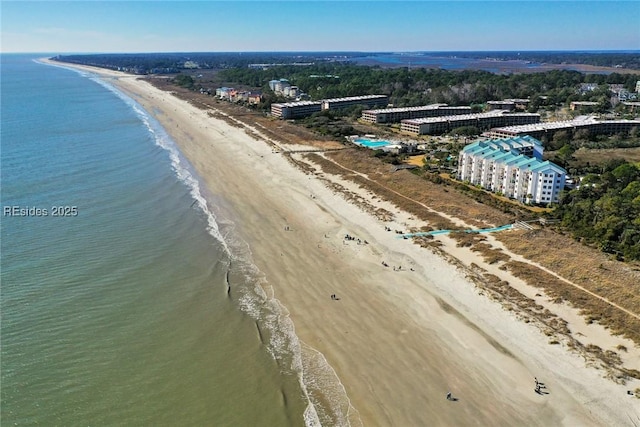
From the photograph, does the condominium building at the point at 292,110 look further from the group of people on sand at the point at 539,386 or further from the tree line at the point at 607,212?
the group of people on sand at the point at 539,386

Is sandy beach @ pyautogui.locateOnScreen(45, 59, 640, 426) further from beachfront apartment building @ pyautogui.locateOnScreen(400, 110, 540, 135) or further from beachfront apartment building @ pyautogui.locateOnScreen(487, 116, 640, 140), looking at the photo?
beachfront apartment building @ pyautogui.locateOnScreen(400, 110, 540, 135)

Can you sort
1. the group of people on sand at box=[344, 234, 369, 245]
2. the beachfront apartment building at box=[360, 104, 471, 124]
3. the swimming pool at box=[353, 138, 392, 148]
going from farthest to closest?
the beachfront apartment building at box=[360, 104, 471, 124]
the swimming pool at box=[353, 138, 392, 148]
the group of people on sand at box=[344, 234, 369, 245]

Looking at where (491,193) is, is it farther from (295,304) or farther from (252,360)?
(252,360)

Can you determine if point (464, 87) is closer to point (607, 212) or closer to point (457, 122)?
point (457, 122)

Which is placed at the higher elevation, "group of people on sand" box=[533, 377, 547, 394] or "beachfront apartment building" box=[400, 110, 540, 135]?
"beachfront apartment building" box=[400, 110, 540, 135]

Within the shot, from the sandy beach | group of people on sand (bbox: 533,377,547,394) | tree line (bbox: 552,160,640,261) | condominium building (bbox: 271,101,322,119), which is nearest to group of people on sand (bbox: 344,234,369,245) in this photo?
the sandy beach

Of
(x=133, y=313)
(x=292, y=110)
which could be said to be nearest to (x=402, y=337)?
(x=133, y=313)
